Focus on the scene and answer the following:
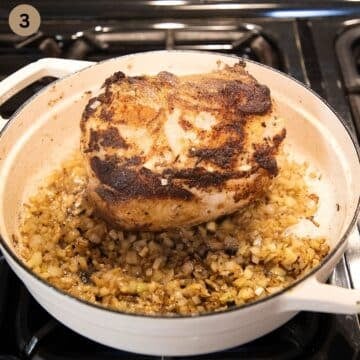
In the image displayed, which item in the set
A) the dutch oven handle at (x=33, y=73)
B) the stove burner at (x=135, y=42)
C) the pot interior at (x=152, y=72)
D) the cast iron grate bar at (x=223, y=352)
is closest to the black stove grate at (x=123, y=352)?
the cast iron grate bar at (x=223, y=352)

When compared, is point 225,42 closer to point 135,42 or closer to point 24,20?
point 135,42

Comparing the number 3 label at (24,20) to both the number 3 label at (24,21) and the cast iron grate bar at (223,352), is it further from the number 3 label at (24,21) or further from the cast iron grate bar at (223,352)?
the cast iron grate bar at (223,352)

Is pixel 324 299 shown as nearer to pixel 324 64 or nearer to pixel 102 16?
pixel 324 64

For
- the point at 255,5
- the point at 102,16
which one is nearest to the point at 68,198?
the point at 102,16

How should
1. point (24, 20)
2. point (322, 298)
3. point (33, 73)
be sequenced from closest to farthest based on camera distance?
point (322, 298)
point (33, 73)
point (24, 20)

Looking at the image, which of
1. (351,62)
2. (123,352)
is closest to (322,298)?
(123,352)

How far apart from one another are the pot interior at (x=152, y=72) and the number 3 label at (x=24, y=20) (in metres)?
0.31

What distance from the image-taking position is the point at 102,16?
1.35 metres

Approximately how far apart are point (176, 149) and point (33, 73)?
1.13ft

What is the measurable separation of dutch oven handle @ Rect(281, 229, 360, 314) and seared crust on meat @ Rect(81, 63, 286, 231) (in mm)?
196

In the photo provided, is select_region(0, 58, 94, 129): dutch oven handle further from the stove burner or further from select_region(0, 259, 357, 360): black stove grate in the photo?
select_region(0, 259, 357, 360): black stove grate

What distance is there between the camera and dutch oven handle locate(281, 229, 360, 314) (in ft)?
2.33

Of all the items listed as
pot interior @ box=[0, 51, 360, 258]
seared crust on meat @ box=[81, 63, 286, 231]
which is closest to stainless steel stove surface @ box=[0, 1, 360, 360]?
pot interior @ box=[0, 51, 360, 258]

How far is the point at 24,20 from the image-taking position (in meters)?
1.35
